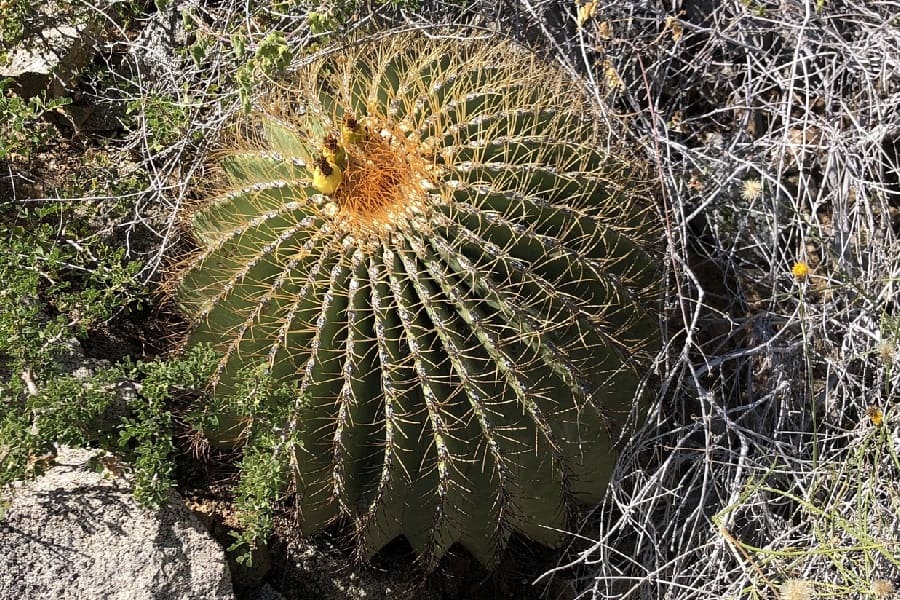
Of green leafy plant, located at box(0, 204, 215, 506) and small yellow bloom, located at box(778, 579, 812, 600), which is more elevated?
green leafy plant, located at box(0, 204, 215, 506)

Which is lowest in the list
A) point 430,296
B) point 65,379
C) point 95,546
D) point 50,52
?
point 95,546

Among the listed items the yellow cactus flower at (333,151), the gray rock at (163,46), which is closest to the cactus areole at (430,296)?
the yellow cactus flower at (333,151)

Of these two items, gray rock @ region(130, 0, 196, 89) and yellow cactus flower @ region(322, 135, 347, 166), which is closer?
yellow cactus flower @ region(322, 135, 347, 166)

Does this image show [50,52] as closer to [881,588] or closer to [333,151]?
[333,151]

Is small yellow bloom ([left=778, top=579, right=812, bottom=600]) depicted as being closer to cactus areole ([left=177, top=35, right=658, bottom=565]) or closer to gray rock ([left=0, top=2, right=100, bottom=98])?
cactus areole ([left=177, top=35, right=658, bottom=565])

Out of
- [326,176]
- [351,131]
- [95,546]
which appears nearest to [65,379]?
[95,546]

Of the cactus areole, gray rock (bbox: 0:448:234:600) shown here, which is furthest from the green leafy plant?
the cactus areole

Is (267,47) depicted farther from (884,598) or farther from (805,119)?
(884,598)

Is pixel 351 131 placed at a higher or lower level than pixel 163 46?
lower
